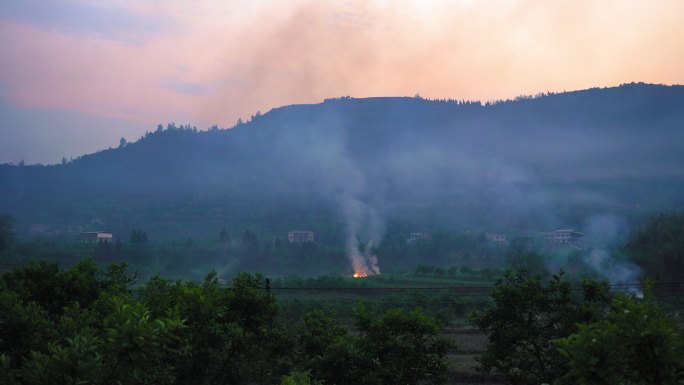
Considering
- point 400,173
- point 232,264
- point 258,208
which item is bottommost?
point 232,264

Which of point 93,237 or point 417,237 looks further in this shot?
point 417,237

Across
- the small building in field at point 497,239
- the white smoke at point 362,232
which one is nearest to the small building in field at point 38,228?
the white smoke at point 362,232

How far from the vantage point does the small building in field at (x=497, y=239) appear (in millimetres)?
79275

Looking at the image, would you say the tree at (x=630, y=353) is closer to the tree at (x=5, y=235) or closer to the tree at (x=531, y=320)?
the tree at (x=531, y=320)

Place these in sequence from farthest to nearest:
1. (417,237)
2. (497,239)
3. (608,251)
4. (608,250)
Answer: (417,237) < (497,239) < (608,250) < (608,251)

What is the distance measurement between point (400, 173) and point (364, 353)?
11886cm

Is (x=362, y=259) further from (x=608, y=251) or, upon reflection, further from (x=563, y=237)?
(x=608, y=251)

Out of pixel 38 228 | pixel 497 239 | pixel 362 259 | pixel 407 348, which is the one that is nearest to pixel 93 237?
pixel 38 228

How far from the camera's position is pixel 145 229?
334 feet

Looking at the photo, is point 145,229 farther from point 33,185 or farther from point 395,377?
point 395,377

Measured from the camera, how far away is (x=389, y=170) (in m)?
136

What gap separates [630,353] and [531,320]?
8208 millimetres

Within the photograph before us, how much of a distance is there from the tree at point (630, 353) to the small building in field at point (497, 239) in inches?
2890

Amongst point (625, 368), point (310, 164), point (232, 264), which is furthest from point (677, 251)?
point (310, 164)
